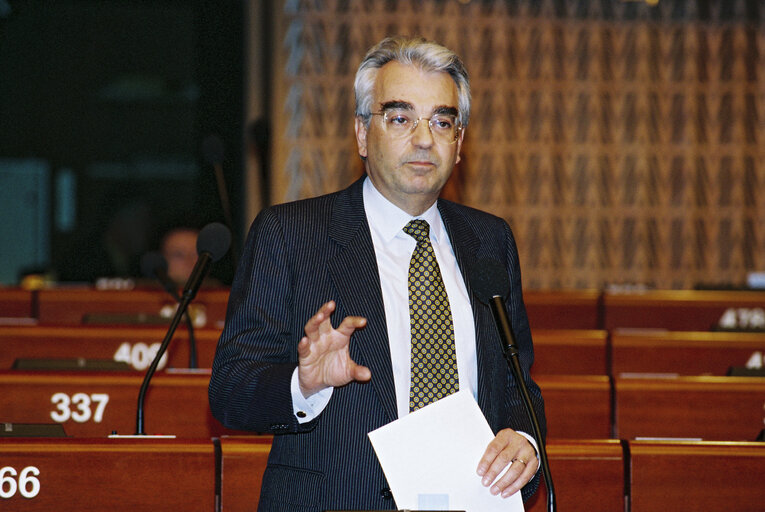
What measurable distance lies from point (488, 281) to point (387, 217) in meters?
0.29

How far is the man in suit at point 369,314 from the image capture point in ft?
5.55

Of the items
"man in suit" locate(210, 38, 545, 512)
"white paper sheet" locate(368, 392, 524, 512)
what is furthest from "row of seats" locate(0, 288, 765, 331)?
"white paper sheet" locate(368, 392, 524, 512)

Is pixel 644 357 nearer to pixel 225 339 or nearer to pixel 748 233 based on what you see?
pixel 225 339

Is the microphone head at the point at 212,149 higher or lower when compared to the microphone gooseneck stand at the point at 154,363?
higher

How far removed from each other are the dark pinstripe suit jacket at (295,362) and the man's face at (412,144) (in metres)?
0.11

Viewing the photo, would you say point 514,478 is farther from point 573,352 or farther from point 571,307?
point 571,307

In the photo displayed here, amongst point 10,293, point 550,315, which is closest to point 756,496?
point 550,315

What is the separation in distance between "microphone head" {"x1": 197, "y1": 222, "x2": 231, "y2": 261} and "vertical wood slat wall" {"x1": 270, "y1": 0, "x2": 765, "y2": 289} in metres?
4.92

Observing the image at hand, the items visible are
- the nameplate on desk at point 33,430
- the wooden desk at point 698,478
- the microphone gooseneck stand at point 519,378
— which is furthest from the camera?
the nameplate on desk at point 33,430

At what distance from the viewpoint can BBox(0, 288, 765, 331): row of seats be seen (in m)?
4.02

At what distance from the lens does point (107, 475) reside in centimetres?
200

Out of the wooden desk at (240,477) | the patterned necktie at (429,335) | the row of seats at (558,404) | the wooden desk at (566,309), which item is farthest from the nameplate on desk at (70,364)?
the wooden desk at (566,309)

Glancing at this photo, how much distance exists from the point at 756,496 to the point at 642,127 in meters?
5.64

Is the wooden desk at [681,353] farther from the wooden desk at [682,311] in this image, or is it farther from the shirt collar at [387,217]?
the shirt collar at [387,217]
